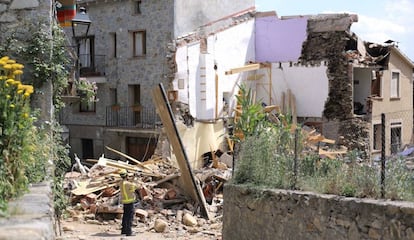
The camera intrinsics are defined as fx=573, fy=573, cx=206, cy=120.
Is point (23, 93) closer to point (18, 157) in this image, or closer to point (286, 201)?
point (18, 157)

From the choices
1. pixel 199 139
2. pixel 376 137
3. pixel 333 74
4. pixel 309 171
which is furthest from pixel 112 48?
pixel 309 171

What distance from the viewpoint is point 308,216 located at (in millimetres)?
9219

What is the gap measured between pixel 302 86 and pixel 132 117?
28.6 feet

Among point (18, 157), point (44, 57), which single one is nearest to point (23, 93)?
point (18, 157)

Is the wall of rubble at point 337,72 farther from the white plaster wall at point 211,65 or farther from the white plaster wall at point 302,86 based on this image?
the white plaster wall at point 211,65

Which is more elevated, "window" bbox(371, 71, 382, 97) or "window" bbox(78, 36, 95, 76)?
"window" bbox(78, 36, 95, 76)

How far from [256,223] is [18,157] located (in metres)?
6.41

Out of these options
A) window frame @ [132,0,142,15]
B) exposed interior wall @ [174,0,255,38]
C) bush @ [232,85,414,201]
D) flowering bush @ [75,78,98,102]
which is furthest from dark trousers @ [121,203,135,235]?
window frame @ [132,0,142,15]

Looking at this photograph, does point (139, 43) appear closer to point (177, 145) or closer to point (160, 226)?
point (177, 145)

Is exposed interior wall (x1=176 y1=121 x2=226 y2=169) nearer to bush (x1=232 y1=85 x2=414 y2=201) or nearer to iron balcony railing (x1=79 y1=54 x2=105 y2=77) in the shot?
iron balcony railing (x1=79 y1=54 x2=105 y2=77)

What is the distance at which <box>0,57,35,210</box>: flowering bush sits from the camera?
4.61 m

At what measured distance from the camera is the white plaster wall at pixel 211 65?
25688 mm

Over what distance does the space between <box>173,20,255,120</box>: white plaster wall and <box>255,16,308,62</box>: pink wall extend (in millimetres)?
913

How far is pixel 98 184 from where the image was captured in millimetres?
18312
